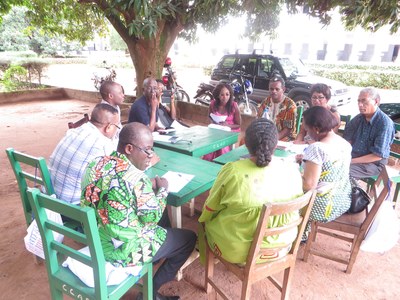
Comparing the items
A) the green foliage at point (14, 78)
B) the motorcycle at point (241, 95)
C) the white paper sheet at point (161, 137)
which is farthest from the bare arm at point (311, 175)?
the green foliage at point (14, 78)

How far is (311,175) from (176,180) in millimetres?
912

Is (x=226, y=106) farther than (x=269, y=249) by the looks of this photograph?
Yes

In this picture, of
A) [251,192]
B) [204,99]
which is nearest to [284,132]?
[251,192]

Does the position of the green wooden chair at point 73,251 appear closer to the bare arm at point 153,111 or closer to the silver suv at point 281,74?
the bare arm at point 153,111

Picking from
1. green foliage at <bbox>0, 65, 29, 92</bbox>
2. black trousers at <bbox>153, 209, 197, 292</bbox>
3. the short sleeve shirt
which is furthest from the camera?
green foliage at <bbox>0, 65, 29, 92</bbox>

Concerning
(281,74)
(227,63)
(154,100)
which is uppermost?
(227,63)

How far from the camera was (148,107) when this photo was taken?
11.7 ft

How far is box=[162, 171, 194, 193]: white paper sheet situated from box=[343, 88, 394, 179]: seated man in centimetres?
171

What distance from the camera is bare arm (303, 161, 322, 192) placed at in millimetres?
1866

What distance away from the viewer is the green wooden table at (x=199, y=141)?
2.74m

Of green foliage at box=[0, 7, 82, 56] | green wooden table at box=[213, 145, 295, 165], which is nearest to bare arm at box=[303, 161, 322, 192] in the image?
green wooden table at box=[213, 145, 295, 165]

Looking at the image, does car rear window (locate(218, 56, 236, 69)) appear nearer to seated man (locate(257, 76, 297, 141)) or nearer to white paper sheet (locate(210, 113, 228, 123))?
white paper sheet (locate(210, 113, 228, 123))

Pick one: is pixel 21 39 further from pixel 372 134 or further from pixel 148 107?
pixel 372 134

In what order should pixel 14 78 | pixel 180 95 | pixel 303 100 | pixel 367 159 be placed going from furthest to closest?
pixel 14 78, pixel 180 95, pixel 303 100, pixel 367 159
